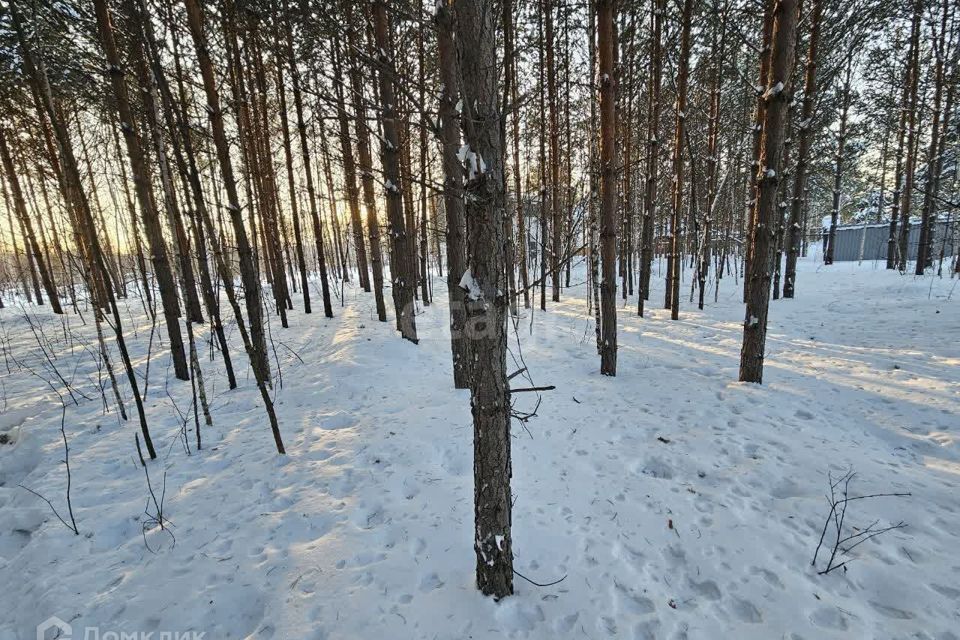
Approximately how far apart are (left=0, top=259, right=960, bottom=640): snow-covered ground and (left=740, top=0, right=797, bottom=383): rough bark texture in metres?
0.60

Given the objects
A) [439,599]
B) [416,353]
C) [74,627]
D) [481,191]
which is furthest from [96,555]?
[416,353]

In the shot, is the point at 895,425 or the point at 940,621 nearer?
the point at 940,621

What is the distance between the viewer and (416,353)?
24.8ft

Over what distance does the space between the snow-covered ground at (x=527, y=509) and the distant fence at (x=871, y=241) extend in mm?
22254

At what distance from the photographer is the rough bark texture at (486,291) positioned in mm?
1746

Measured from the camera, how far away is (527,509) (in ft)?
10.0

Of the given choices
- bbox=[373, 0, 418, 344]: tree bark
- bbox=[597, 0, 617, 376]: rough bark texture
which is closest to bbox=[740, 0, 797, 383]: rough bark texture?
bbox=[597, 0, 617, 376]: rough bark texture

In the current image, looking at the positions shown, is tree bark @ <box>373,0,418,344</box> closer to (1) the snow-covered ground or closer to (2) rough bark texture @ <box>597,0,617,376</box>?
(1) the snow-covered ground

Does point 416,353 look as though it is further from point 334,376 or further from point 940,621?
point 940,621

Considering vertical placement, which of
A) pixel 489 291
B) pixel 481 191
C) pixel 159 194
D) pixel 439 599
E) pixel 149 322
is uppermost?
pixel 159 194

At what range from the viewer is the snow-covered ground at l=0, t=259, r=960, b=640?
2.17 m

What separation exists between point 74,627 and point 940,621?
15.9ft

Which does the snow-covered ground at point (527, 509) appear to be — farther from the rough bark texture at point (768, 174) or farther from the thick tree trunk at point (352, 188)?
the thick tree trunk at point (352, 188)

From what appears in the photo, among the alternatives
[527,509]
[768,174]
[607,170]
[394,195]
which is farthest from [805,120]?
[527,509]
